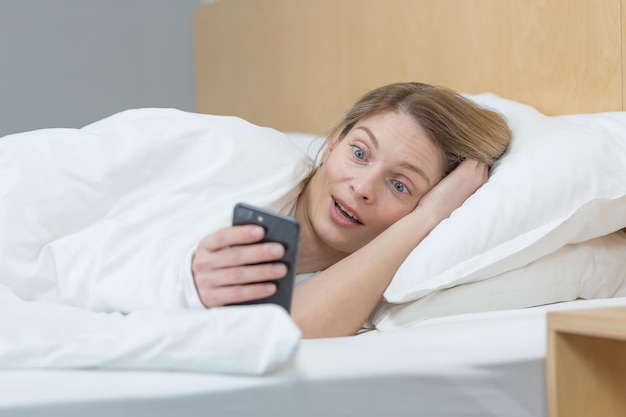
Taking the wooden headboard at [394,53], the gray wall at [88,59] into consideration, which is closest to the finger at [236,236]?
the wooden headboard at [394,53]

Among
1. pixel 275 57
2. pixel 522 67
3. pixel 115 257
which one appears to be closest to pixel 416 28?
pixel 522 67

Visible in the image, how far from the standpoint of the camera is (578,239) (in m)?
1.22

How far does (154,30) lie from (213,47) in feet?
0.74

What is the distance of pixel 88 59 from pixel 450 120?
1.85 meters

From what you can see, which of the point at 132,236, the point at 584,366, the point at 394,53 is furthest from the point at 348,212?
the point at 394,53

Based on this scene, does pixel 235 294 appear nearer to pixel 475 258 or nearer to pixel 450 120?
pixel 475 258

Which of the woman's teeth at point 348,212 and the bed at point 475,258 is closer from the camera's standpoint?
the bed at point 475,258

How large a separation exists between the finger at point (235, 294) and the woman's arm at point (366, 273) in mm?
155

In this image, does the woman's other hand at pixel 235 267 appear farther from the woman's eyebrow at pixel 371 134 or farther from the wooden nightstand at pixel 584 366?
the woman's eyebrow at pixel 371 134

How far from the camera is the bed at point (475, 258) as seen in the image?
771mm

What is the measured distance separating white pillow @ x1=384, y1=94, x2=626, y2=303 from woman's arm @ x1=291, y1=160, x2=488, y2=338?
2 centimetres

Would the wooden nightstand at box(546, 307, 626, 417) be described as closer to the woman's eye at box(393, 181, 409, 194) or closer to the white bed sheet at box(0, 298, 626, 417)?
the white bed sheet at box(0, 298, 626, 417)

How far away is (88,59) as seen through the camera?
288 cm

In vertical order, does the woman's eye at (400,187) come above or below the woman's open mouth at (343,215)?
above
